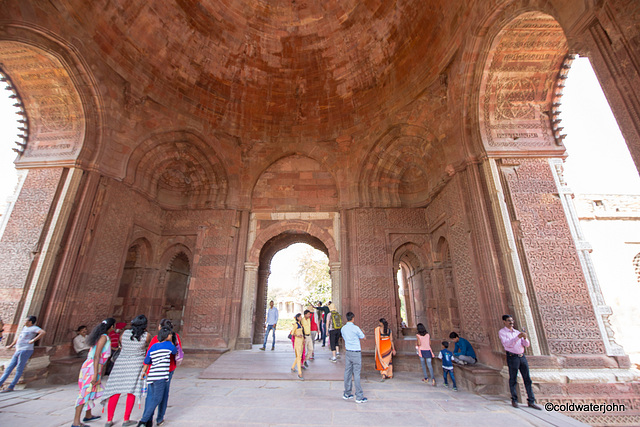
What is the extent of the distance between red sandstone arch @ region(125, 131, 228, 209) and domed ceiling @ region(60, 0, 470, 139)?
1.21 m

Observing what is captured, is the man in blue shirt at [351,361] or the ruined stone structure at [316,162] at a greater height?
the ruined stone structure at [316,162]

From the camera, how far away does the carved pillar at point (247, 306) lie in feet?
28.6

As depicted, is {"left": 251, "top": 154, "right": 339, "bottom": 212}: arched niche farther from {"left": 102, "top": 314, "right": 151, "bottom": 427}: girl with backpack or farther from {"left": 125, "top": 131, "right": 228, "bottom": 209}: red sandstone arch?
{"left": 102, "top": 314, "right": 151, "bottom": 427}: girl with backpack

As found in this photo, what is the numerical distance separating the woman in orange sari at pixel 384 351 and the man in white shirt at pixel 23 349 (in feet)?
22.7

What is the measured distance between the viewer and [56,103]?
7.23 meters

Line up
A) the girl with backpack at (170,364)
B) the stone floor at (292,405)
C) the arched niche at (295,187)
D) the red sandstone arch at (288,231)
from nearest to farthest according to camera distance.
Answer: the girl with backpack at (170,364)
the stone floor at (292,405)
the red sandstone arch at (288,231)
the arched niche at (295,187)

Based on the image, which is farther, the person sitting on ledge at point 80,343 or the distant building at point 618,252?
the distant building at point 618,252

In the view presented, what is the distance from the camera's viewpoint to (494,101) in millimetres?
6598

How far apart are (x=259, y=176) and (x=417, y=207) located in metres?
5.81

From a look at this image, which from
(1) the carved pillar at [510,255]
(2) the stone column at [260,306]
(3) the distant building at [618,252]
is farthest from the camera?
(3) the distant building at [618,252]

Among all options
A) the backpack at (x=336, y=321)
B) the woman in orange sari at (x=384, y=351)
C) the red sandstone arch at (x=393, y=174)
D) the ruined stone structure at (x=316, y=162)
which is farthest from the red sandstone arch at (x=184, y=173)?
the woman in orange sari at (x=384, y=351)

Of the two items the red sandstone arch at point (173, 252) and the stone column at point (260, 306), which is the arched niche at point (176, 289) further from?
the stone column at point (260, 306)

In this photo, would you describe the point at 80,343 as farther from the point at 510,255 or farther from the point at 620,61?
the point at 620,61

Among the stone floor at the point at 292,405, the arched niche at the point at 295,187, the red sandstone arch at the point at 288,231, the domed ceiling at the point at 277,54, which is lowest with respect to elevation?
the stone floor at the point at 292,405
